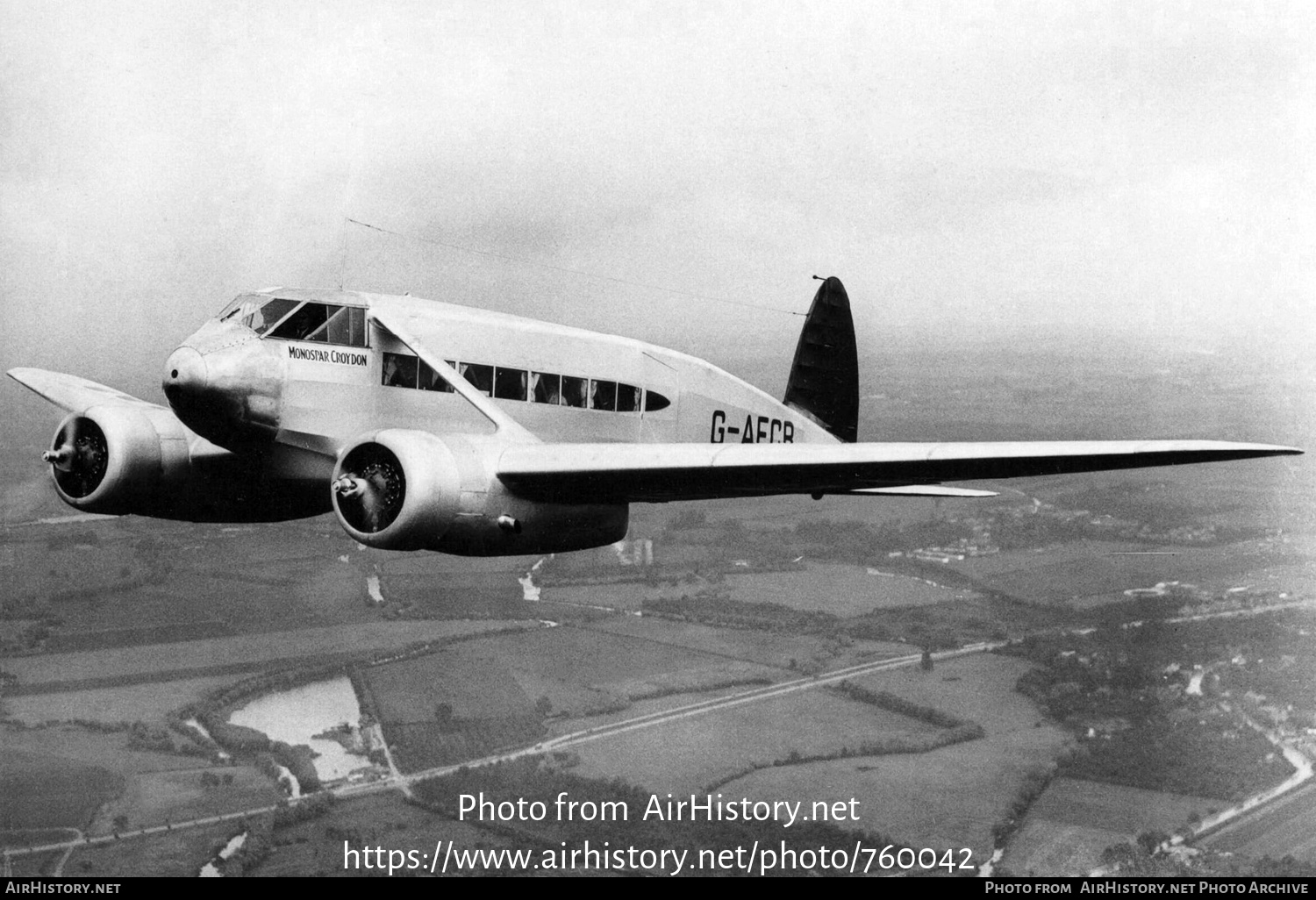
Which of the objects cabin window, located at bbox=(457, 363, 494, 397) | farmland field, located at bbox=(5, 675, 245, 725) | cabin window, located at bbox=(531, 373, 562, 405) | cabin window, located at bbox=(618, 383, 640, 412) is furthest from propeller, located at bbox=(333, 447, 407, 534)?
farmland field, located at bbox=(5, 675, 245, 725)

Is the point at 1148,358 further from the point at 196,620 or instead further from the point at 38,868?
the point at 38,868

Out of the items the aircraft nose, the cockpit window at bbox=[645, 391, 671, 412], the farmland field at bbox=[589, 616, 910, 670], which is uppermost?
the aircraft nose

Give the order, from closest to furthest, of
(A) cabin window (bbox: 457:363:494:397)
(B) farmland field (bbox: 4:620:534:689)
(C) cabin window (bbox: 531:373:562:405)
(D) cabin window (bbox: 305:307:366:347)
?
(D) cabin window (bbox: 305:307:366:347), (A) cabin window (bbox: 457:363:494:397), (C) cabin window (bbox: 531:373:562:405), (B) farmland field (bbox: 4:620:534:689)

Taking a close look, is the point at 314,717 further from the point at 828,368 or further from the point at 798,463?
the point at 798,463

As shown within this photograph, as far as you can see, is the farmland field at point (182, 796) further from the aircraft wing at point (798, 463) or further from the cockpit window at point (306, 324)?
the aircraft wing at point (798, 463)

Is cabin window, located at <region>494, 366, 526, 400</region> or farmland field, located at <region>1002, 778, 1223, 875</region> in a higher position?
cabin window, located at <region>494, 366, 526, 400</region>

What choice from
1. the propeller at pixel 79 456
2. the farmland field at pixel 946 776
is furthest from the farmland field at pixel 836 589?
the propeller at pixel 79 456

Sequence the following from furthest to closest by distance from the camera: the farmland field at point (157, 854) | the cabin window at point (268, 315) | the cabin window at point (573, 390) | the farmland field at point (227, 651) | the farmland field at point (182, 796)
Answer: the farmland field at point (227, 651), the farmland field at point (182, 796), the farmland field at point (157, 854), the cabin window at point (573, 390), the cabin window at point (268, 315)

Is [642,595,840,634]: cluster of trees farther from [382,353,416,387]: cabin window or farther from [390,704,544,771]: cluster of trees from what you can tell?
[382,353,416,387]: cabin window
